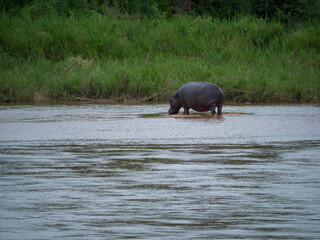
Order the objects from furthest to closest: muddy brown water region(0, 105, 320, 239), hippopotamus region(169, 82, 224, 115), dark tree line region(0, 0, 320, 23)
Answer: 1. dark tree line region(0, 0, 320, 23)
2. hippopotamus region(169, 82, 224, 115)
3. muddy brown water region(0, 105, 320, 239)

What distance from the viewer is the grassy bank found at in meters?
17.1

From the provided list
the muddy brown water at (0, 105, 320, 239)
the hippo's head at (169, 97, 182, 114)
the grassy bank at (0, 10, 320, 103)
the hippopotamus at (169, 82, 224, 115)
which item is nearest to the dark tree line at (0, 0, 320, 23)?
the grassy bank at (0, 10, 320, 103)

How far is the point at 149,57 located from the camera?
820 inches

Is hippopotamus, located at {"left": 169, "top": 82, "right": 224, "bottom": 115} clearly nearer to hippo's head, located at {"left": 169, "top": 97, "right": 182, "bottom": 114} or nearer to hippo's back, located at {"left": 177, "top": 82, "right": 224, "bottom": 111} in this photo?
hippo's back, located at {"left": 177, "top": 82, "right": 224, "bottom": 111}

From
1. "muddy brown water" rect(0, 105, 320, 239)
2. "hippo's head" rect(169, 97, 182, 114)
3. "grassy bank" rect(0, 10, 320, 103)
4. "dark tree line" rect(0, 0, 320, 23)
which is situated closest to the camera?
"muddy brown water" rect(0, 105, 320, 239)

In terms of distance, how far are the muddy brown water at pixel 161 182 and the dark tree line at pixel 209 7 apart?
55.4ft

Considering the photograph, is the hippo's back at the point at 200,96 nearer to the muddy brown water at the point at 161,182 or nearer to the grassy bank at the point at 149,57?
the muddy brown water at the point at 161,182

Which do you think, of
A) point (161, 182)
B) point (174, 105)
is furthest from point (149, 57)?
point (161, 182)

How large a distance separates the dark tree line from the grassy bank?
1273mm

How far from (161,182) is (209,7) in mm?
25808

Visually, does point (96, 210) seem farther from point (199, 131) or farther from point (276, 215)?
point (199, 131)

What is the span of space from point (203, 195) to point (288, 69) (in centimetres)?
1558

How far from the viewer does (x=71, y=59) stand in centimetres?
2005

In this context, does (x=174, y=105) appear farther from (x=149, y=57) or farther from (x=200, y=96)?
(x=149, y=57)
